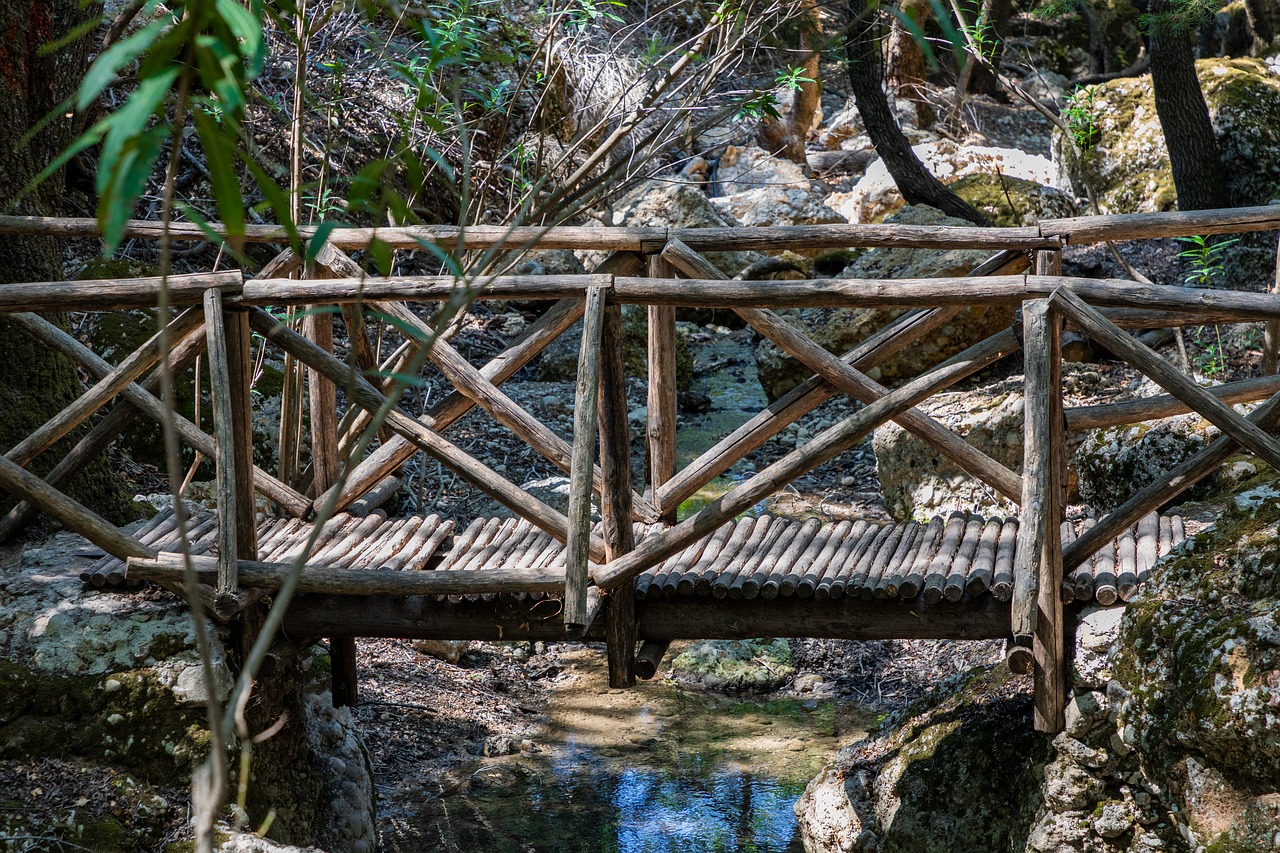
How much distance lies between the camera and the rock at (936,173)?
12.5 metres

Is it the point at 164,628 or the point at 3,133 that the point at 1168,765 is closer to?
the point at 164,628

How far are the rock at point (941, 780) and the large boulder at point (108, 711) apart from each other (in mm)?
2289

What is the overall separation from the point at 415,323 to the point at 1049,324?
7.48ft

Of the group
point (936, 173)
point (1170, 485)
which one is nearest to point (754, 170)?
point (936, 173)

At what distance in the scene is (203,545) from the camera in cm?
448

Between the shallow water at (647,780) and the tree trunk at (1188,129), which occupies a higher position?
the tree trunk at (1188,129)

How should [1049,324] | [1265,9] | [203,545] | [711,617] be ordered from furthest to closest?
[1265,9]
[203,545]
[711,617]
[1049,324]

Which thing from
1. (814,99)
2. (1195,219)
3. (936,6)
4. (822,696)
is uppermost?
(814,99)

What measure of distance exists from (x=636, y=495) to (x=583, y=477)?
0.91 m

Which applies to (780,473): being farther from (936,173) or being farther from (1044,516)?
(936,173)

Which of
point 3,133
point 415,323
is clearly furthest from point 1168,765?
point 3,133

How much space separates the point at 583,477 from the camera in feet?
12.8

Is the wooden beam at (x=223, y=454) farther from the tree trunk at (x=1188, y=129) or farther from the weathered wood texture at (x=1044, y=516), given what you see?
the tree trunk at (x=1188, y=129)

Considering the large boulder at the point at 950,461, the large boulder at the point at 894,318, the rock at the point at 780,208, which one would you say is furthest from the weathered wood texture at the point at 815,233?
the rock at the point at 780,208
